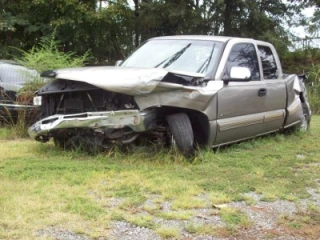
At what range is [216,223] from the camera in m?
3.82

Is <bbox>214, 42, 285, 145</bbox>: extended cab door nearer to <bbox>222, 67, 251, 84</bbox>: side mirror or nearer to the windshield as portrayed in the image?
<bbox>222, 67, 251, 84</bbox>: side mirror

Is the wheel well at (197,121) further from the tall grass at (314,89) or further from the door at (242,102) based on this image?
the tall grass at (314,89)

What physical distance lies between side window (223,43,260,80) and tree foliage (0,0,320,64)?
10.4 m

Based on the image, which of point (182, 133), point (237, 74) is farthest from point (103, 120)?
point (237, 74)

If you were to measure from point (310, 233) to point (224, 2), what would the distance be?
51.3 ft

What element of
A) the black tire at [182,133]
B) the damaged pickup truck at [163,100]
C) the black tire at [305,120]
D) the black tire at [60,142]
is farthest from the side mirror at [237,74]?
the black tire at [305,120]

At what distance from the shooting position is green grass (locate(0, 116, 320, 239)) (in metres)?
3.78

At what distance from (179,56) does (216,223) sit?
10.9 ft

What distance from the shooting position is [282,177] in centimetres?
536

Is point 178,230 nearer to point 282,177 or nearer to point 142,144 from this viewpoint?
point 282,177

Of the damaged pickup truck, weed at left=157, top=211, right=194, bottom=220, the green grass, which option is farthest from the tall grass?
weed at left=157, top=211, right=194, bottom=220

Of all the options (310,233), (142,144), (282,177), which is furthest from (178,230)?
(142,144)

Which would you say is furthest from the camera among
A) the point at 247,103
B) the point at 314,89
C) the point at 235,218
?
the point at 314,89

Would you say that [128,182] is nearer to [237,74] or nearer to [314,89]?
[237,74]
